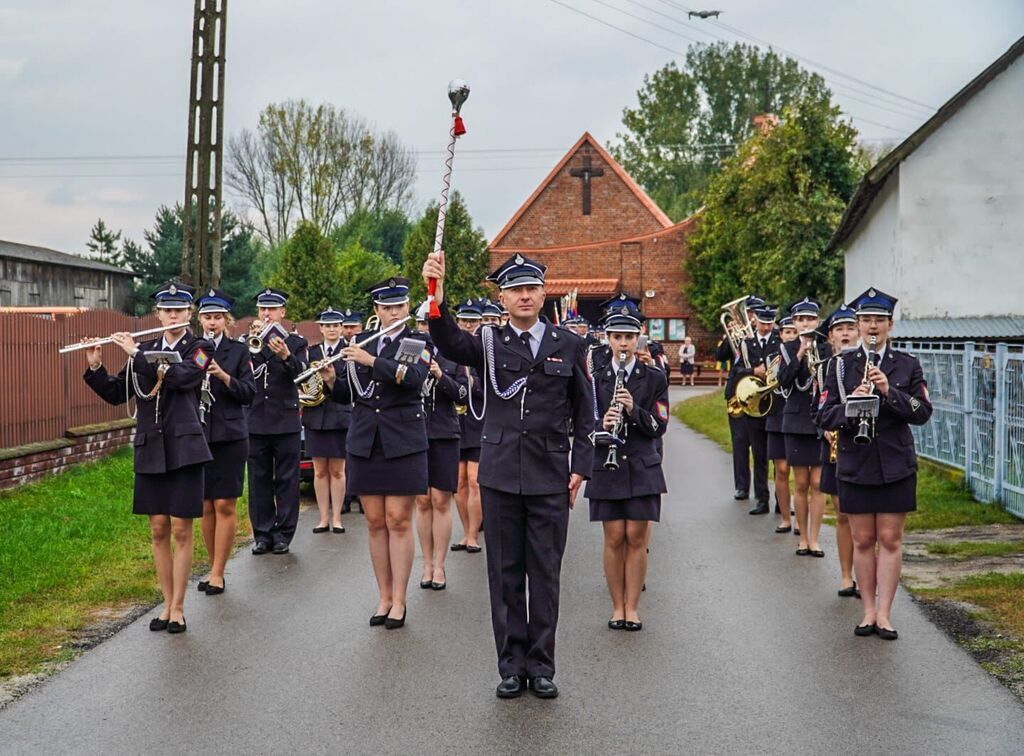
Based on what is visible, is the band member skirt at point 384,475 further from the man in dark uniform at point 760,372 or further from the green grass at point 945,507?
the green grass at point 945,507

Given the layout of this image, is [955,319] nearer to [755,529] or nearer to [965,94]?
[965,94]

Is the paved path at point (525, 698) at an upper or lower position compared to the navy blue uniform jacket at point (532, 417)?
lower

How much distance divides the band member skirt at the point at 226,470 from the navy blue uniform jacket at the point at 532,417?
10.6 ft

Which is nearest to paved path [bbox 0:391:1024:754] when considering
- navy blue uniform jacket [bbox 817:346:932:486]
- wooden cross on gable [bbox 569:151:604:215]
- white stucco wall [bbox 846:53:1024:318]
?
navy blue uniform jacket [bbox 817:346:932:486]

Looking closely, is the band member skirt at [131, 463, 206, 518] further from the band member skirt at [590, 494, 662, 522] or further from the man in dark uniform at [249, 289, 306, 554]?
the man in dark uniform at [249, 289, 306, 554]

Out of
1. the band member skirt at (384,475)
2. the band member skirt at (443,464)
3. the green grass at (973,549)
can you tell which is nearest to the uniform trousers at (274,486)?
the band member skirt at (443,464)

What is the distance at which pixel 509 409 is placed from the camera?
707cm

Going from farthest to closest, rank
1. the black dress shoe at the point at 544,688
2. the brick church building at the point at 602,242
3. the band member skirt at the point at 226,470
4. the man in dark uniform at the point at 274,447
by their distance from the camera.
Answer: the brick church building at the point at 602,242 < the man in dark uniform at the point at 274,447 < the band member skirt at the point at 226,470 < the black dress shoe at the point at 544,688

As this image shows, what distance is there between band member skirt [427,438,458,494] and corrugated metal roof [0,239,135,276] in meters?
28.1

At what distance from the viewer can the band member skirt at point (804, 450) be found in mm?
→ 11391

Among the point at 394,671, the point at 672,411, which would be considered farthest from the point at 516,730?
the point at 672,411

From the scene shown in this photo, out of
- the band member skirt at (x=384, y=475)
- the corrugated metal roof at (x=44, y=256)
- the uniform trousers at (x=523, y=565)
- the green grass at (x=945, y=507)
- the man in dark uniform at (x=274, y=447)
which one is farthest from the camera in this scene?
the corrugated metal roof at (x=44, y=256)

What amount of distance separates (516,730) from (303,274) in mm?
39240

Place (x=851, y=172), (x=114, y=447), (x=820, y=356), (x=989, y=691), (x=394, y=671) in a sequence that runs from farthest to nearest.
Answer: (x=851, y=172) < (x=114, y=447) < (x=820, y=356) < (x=394, y=671) < (x=989, y=691)
